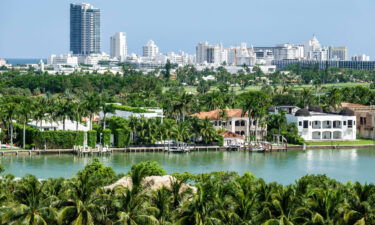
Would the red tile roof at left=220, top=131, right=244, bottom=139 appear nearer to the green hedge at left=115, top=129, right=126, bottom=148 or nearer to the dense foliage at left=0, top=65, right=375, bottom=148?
the dense foliage at left=0, top=65, right=375, bottom=148

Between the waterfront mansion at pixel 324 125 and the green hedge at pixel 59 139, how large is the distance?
17.1m

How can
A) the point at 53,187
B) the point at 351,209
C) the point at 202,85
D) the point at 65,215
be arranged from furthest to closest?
the point at 202,85 < the point at 53,187 < the point at 351,209 < the point at 65,215

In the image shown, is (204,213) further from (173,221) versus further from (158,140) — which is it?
(158,140)

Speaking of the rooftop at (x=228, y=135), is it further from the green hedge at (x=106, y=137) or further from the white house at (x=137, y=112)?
the green hedge at (x=106, y=137)

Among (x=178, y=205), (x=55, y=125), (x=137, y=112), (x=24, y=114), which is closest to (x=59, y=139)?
(x=55, y=125)

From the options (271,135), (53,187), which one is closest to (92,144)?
(271,135)

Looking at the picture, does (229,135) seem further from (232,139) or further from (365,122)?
(365,122)

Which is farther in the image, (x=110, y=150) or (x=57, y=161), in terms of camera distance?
(x=110, y=150)

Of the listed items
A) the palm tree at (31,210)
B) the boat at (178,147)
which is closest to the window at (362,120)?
the boat at (178,147)

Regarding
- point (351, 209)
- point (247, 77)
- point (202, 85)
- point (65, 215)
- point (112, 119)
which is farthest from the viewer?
point (247, 77)

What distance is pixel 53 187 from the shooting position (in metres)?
23.8

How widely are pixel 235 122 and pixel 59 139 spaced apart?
1425cm

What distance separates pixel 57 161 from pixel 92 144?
14.9ft

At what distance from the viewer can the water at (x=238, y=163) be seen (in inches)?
1662
